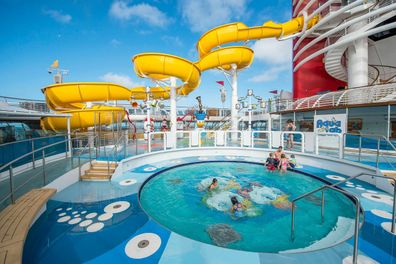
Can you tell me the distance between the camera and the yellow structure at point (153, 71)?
691 cm

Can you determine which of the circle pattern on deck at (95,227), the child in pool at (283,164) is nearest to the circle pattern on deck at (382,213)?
the child in pool at (283,164)

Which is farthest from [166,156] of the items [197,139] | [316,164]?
[316,164]

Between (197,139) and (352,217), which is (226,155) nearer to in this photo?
(197,139)

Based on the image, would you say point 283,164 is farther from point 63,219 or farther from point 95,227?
point 63,219

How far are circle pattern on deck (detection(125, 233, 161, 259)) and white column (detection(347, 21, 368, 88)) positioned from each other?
1560cm

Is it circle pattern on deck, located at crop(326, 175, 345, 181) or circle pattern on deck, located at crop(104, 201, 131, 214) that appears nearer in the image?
circle pattern on deck, located at crop(104, 201, 131, 214)

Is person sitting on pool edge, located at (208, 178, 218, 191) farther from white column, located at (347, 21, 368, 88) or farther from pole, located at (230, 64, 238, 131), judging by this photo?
white column, located at (347, 21, 368, 88)

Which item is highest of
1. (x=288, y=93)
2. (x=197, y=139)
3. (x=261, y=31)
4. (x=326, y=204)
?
(x=261, y=31)

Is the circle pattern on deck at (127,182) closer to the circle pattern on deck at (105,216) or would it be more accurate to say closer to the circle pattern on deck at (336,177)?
the circle pattern on deck at (105,216)

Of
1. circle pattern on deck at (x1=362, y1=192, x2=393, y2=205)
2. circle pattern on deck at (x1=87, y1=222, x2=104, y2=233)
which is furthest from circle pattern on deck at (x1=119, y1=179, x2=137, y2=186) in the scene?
circle pattern on deck at (x1=362, y1=192, x2=393, y2=205)

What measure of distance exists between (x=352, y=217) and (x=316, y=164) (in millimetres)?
3995

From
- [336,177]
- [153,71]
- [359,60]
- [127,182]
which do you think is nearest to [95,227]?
[127,182]

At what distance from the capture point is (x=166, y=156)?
8.52 meters

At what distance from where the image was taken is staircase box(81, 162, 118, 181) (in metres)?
5.33
